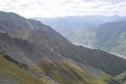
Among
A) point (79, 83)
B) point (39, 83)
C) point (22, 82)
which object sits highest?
point (22, 82)

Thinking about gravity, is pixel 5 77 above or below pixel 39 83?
above

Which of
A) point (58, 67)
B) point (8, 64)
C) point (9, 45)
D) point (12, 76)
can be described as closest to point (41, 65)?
point (58, 67)


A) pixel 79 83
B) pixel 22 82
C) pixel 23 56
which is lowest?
pixel 79 83

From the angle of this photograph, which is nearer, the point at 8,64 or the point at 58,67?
the point at 8,64

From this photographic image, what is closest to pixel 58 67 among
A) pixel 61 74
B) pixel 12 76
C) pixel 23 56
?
pixel 61 74

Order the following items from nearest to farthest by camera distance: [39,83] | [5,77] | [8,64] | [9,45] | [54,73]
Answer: [5,77] → [39,83] → [8,64] → [54,73] → [9,45]

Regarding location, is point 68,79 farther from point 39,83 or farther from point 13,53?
point 39,83

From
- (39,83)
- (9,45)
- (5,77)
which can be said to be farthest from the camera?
(9,45)

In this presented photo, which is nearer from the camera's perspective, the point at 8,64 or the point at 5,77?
the point at 5,77

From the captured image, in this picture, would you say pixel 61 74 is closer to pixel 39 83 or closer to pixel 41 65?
pixel 41 65
